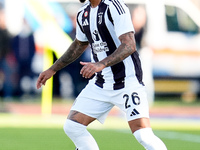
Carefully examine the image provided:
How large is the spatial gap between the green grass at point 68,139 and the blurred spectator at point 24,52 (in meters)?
7.10

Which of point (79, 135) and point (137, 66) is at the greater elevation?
point (137, 66)

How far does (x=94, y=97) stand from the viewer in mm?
7598

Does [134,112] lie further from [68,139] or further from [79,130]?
[68,139]

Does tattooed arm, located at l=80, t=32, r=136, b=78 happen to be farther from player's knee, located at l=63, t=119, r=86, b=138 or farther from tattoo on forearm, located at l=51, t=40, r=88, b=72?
tattoo on forearm, located at l=51, t=40, r=88, b=72

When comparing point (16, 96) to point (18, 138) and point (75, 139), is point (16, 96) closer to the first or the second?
point (18, 138)

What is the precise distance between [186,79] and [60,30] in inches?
183

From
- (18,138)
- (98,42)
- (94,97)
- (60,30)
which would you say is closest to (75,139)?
(94,97)

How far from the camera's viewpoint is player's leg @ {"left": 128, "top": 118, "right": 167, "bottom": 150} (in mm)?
7031

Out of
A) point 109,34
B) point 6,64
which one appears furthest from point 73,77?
point 109,34

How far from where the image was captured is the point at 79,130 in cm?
751

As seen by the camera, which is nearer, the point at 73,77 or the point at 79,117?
the point at 79,117

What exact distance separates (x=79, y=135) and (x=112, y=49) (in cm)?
95

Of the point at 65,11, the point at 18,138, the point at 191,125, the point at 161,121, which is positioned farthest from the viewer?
the point at 65,11

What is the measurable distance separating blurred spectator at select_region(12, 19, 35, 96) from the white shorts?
1330 centimetres
